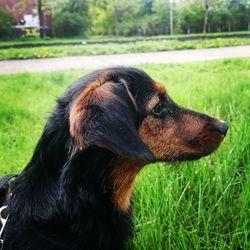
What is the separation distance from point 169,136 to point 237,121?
928mm

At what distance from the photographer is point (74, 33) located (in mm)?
2789

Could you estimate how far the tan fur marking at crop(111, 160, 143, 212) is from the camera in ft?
5.77

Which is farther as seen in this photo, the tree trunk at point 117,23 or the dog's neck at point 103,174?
the tree trunk at point 117,23

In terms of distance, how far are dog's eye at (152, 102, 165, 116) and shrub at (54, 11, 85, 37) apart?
1056 millimetres


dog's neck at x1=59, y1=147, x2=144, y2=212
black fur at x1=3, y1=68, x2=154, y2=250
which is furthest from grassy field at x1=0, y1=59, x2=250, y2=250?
black fur at x1=3, y1=68, x2=154, y2=250

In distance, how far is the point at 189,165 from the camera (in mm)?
2307

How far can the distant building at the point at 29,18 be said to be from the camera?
2.71 meters

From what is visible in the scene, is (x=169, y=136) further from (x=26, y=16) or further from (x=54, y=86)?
(x=26, y=16)

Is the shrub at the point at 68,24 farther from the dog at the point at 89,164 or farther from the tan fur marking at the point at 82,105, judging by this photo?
the tan fur marking at the point at 82,105

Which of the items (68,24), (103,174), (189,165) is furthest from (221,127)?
(68,24)

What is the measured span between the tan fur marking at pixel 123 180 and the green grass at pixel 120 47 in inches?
45.1

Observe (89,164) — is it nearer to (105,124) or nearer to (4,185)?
(105,124)

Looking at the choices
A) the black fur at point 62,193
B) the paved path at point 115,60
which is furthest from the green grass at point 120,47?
the black fur at point 62,193

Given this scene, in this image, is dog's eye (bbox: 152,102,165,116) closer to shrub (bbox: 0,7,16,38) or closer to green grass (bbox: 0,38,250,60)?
green grass (bbox: 0,38,250,60)
